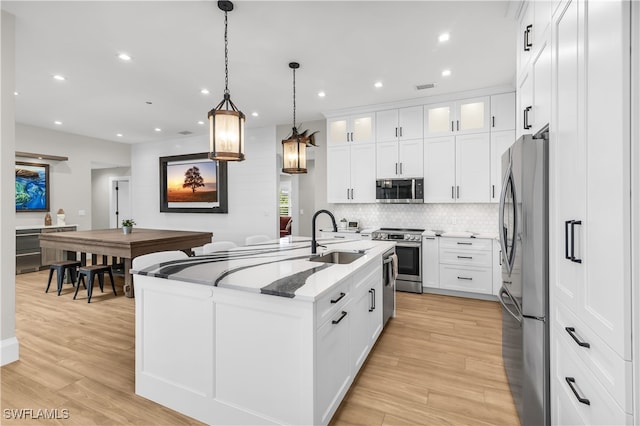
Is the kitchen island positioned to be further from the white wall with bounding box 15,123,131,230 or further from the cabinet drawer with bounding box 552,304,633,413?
the white wall with bounding box 15,123,131,230

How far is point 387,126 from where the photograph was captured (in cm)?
505

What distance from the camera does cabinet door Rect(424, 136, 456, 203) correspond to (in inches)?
182

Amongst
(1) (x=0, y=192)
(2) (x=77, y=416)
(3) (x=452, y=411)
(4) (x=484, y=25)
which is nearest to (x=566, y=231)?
(3) (x=452, y=411)

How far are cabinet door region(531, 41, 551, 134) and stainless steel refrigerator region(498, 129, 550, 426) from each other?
0.12m

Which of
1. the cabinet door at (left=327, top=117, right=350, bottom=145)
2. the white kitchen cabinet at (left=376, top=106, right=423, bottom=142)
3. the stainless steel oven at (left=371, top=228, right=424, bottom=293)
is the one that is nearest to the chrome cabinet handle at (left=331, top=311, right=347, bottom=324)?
the stainless steel oven at (left=371, top=228, right=424, bottom=293)

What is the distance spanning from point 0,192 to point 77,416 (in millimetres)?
1913

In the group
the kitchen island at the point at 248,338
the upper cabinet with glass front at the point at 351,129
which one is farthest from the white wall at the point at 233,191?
the kitchen island at the point at 248,338

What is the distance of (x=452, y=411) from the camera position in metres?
1.94

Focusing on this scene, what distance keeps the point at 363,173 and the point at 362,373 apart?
3.49m

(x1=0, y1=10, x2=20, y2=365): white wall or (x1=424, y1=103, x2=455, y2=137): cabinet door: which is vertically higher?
(x1=424, y1=103, x2=455, y2=137): cabinet door

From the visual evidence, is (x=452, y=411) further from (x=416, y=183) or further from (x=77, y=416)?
(x=416, y=183)

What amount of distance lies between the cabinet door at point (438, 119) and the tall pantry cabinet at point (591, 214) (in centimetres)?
320

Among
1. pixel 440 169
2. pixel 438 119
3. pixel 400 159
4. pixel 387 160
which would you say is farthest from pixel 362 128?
pixel 440 169

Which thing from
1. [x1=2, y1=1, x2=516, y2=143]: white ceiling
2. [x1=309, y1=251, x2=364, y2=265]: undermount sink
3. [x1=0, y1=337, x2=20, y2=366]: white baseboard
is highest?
[x1=2, y1=1, x2=516, y2=143]: white ceiling
